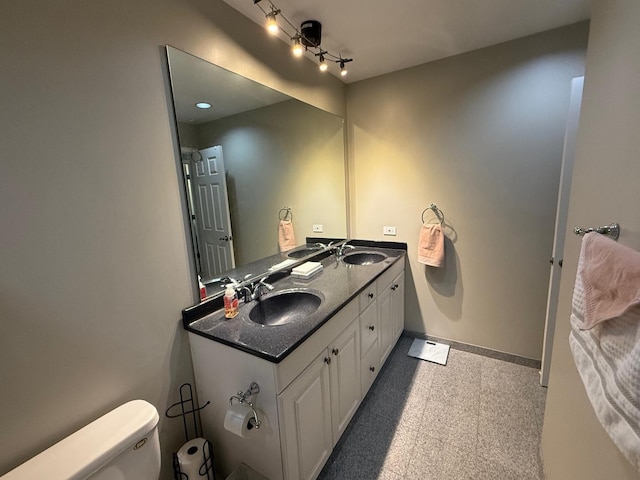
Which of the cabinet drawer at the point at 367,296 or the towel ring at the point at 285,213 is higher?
the towel ring at the point at 285,213

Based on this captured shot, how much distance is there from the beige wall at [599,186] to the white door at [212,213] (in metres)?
1.57

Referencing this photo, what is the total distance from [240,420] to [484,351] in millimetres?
2170

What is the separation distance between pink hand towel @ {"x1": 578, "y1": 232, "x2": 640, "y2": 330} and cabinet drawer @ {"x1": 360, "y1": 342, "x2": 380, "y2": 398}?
1.29 metres

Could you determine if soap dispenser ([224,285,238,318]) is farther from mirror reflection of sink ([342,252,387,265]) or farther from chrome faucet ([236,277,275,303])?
mirror reflection of sink ([342,252,387,265])

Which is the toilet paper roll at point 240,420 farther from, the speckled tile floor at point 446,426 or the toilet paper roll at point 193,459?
the speckled tile floor at point 446,426

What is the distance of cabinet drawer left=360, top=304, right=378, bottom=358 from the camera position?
1.71m

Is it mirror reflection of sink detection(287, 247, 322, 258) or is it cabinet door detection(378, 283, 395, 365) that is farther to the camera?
mirror reflection of sink detection(287, 247, 322, 258)

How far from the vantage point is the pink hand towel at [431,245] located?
2.26 m

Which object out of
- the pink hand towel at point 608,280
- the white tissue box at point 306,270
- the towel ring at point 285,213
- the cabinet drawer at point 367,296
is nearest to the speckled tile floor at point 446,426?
the cabinet drawer at point 367,296

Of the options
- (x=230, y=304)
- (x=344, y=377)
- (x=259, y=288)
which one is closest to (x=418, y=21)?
(x=259, y=288)

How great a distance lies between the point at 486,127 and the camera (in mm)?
2037

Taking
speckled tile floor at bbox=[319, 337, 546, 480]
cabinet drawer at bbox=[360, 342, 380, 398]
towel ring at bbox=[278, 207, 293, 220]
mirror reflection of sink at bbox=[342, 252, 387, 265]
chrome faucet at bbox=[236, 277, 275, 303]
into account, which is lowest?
speckled tile floor at bbox=[319, 337, 546, 480]

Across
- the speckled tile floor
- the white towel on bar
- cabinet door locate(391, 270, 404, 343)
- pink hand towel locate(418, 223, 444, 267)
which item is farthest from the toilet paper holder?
pink hand towel locate(418, 223, 444, 267)

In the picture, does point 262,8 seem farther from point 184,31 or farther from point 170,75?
point 170,75
